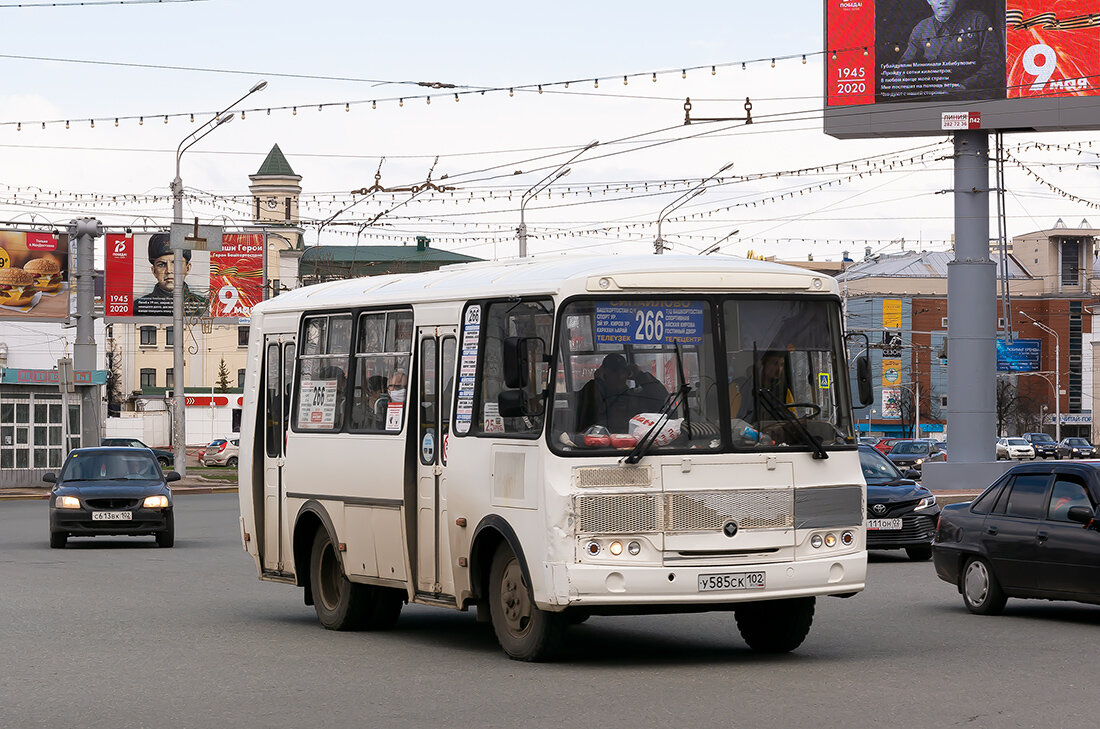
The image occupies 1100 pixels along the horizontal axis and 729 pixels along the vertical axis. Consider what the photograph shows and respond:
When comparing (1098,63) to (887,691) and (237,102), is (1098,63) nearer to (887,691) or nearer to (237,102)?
(237,102)

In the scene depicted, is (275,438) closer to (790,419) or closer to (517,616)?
(517,616)

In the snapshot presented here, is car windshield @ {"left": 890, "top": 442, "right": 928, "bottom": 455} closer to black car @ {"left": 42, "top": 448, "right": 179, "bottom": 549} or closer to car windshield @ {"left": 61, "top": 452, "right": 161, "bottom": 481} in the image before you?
car windshield @ {"left": 61, "top": 452, "right": 161, "bottom": 481}

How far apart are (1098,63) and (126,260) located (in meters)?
36.3

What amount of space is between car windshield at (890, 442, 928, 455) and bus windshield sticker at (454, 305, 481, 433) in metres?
54.4

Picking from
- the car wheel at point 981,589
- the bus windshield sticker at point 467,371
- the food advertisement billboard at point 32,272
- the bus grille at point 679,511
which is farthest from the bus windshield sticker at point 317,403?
the food advertisement billboard at point 32,272

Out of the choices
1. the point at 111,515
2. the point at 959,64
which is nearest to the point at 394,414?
the point at 111,515

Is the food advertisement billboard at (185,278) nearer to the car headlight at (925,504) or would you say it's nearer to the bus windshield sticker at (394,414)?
the car headlight at (925,504)

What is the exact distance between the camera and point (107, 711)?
31.4 ft

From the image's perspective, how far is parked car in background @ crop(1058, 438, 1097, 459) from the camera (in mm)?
87519

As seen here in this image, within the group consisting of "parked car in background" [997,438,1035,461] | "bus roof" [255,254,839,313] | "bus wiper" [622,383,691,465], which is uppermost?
"bus roof" [255,254,839,313]

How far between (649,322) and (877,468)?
12.8 meters

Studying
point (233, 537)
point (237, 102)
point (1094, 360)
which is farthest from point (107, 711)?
point (1094, 360)

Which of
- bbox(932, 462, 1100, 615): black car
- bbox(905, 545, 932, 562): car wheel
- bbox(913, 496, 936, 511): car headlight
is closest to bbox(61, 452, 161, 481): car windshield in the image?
bbox(905, 545, 932, 562): car wheel

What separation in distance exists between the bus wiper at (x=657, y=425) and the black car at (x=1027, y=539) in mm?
4793
